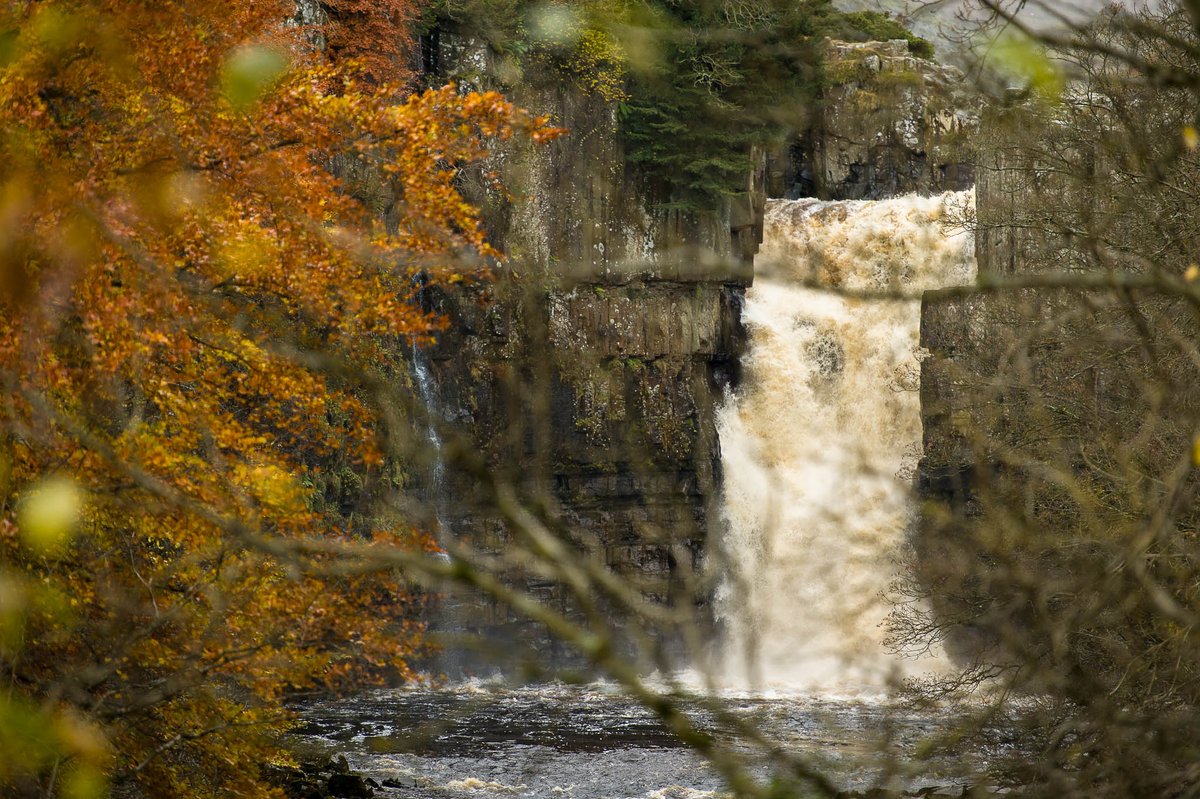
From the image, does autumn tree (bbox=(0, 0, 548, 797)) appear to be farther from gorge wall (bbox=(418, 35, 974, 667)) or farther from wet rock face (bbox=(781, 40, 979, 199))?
wet rock face (bbox=(781, 40, 979, 199))

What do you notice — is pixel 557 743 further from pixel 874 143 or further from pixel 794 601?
pixel 874 143

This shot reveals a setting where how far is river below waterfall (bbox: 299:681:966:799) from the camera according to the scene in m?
14.3

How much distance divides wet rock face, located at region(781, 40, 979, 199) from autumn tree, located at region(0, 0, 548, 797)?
19791 mm

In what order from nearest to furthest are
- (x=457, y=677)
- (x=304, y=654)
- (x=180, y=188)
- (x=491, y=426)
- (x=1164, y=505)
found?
(x=1164, y=505) < (x=304, y=654) < (x=180, y=188) < (x=457, y=677) < (x=491, y=426)

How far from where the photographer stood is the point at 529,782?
14.8 meters

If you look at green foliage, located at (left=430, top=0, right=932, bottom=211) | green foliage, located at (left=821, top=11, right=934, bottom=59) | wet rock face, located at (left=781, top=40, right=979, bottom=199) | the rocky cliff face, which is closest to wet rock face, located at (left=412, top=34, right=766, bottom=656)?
green foliage, located at (left=430, top=0, right=932, bottom=211)

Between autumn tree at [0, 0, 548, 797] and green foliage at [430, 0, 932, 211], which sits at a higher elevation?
green foliage at [430, 0, 932, 211]

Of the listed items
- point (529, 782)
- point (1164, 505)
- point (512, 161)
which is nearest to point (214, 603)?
point (1164, 505)

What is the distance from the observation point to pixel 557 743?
17.1 m

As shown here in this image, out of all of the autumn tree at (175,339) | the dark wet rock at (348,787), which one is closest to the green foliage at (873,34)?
the autumn tree at (175,339)

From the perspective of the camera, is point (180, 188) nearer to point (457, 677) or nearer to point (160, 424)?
point (160, 424)

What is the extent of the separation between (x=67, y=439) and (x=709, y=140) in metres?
21.5

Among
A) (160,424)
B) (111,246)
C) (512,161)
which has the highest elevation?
(512,161)

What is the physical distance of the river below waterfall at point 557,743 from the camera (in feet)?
46.8
